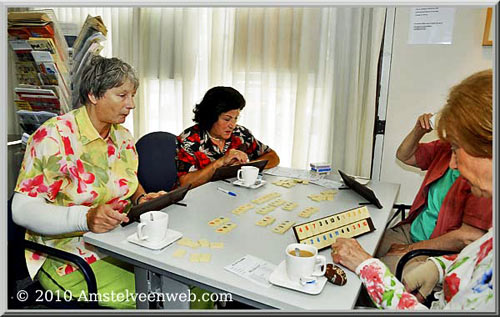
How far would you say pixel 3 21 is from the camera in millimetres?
855

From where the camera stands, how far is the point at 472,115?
0.74 metres

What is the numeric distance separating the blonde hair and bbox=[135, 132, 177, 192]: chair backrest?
1.30 metres

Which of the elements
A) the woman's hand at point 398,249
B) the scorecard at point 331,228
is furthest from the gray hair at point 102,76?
the woman's hand at point 398,249

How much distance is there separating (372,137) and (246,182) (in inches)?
32.7

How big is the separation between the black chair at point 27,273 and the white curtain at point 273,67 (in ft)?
3.74

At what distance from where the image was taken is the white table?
33.8 inches

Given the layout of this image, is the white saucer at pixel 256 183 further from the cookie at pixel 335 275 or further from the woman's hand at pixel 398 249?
the cookie at pixel 335 275

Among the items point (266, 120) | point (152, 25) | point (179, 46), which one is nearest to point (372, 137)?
point (266, 120)

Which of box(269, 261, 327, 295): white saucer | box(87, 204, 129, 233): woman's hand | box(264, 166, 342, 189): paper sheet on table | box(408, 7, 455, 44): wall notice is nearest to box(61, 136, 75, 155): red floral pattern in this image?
box(87, 204, 129, 233): woman's hand

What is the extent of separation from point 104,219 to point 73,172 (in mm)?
232

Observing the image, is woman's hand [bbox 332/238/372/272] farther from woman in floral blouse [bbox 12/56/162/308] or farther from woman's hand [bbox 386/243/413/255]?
woman in floral blouse [bbox 12/56/162/308]

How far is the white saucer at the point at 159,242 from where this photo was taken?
1034 mm

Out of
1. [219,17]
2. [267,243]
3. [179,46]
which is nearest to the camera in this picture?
[267,243]

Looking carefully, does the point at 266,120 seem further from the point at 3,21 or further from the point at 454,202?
the point at 3,21
